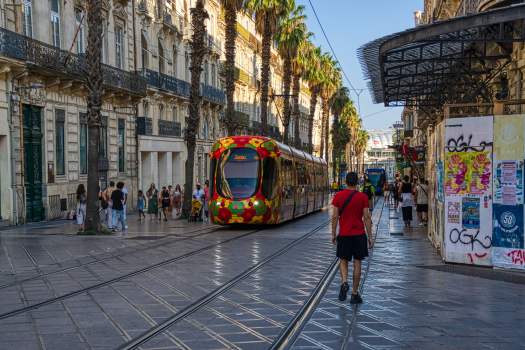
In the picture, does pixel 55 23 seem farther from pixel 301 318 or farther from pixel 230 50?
pixel 301 318

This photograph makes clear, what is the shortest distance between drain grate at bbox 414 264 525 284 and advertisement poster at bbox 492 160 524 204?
4.23 ft

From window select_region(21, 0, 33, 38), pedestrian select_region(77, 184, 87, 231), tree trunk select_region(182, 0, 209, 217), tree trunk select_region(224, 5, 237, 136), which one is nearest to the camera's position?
pedestrian select_region(77, 184, 87, 231)

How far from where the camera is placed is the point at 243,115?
183ft

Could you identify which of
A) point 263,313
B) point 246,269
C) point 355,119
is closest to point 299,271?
point 246,269

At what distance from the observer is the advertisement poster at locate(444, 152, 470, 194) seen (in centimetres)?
1202

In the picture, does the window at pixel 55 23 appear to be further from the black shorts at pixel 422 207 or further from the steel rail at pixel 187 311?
the steel rail at pixel 187 311

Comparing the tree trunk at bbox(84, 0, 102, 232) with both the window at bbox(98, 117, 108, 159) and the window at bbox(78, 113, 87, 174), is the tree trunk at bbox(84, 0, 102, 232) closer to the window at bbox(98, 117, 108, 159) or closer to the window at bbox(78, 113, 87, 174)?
the window at bbox(78, 113, 87, 174)

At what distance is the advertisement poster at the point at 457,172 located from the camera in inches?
473

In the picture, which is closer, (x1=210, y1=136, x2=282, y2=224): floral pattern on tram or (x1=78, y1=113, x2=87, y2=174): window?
(x1=210, y1=136, x2=282, y2=224): floral pattern on tram

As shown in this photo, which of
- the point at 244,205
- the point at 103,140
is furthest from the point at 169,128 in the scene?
the point at 244,205

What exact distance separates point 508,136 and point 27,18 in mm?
19203

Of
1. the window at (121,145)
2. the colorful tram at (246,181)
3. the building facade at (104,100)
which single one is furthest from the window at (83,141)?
the colorful tram at (246,181)

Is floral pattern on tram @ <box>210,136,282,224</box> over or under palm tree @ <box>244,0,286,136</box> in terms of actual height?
under

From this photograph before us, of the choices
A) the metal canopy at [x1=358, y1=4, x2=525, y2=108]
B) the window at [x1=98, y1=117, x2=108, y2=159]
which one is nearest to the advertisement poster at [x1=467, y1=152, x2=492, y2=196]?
the metal canopy at [x1=358, y1=4, x2=525, y2=108]
